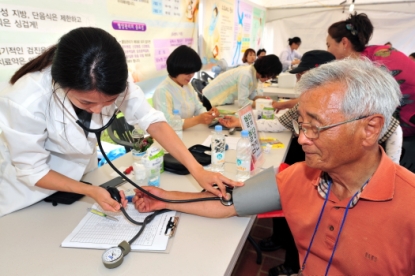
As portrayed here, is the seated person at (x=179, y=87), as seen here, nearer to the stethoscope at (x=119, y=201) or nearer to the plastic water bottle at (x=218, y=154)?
the plastic water bottle at (x=218, y=154)

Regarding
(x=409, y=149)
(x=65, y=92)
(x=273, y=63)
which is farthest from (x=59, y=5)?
(x=409, y=149)

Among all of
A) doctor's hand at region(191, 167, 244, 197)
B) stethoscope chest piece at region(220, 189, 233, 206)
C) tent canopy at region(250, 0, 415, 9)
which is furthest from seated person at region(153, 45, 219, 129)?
tent canopy at region(250, 0, 415, 9)

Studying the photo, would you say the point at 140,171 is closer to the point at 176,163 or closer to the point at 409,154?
the point at 176,163

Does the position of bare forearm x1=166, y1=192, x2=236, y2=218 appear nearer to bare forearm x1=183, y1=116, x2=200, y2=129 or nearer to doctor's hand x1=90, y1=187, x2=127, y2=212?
doctor's hand x1=90, y1=187, x2=127, y2=212

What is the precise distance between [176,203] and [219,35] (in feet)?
14.1

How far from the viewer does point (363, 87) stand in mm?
729

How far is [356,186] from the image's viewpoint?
0.85 meters

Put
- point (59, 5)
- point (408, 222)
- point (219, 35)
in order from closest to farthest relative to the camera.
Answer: point (408, 222) < point (59, 5) < point (219, 35)

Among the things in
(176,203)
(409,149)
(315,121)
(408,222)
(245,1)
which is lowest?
(409,149)

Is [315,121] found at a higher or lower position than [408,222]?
higher

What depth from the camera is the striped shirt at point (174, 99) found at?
2.03 m

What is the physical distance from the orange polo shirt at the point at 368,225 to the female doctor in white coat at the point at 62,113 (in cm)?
35

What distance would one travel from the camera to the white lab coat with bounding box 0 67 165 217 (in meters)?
0.86

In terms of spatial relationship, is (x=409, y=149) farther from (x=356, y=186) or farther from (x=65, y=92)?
(x=65, y=92)
